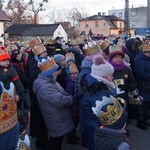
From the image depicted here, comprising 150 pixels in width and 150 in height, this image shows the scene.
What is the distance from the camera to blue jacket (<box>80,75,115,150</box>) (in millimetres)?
4281

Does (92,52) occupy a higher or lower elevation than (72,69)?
higher

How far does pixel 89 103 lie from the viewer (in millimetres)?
4785

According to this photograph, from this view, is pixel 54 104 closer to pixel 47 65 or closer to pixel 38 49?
pixel 47 65

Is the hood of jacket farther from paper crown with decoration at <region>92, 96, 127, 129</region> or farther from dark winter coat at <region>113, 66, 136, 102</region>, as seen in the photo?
dark winter coat at <region>113, 66, 136, 102</region>

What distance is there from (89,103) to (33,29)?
63370mm

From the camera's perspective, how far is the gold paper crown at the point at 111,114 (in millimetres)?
3412

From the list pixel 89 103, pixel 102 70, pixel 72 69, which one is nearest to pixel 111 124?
pixel 102 70

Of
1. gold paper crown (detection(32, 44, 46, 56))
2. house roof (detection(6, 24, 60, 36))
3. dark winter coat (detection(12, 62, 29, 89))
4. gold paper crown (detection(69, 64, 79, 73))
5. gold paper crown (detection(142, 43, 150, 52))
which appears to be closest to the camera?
gold paper crown (detection(69, 64, 79, 73))

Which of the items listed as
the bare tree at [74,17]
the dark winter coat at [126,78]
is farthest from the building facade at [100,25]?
the dark winter coat at [126,78]

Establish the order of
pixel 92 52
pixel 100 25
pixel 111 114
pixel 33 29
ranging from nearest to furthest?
pixel 111 114
pixel 92 52
pixel 33 29
pixel 100 25

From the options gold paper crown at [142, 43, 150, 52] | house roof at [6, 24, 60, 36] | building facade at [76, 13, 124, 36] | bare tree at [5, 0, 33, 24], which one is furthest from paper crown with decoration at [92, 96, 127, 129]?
building facade at [76, 13, 124, 36]

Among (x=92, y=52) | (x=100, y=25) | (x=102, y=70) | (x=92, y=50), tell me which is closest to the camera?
(x=102, y=70)

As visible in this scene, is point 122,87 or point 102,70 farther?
point 122,87

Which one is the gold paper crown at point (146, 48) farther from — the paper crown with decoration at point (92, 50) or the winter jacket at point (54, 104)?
the winter jacket at point (54, 104)
